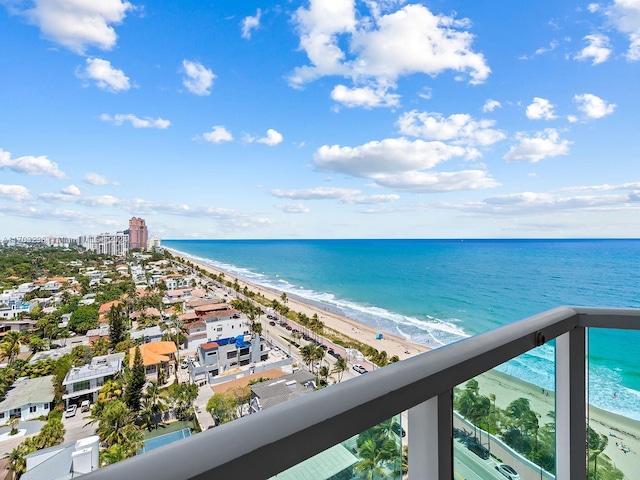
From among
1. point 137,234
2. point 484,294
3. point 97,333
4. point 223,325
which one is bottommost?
point 484,294

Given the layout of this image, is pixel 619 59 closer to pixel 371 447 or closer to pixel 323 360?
pixel 323 360

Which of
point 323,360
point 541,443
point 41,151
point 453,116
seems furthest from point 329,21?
point 453,116

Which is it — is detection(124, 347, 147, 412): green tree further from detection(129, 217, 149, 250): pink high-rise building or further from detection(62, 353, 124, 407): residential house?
detection(129, 217, 149, 250): pink high-rise building

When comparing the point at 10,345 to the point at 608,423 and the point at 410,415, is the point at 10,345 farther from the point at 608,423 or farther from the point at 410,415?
the point at 608,423

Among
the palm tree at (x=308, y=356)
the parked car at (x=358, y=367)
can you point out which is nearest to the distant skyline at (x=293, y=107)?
the palm tree at (x=308, y=356)

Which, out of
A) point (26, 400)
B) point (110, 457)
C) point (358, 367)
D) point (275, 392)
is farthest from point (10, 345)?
point (358, 367)
